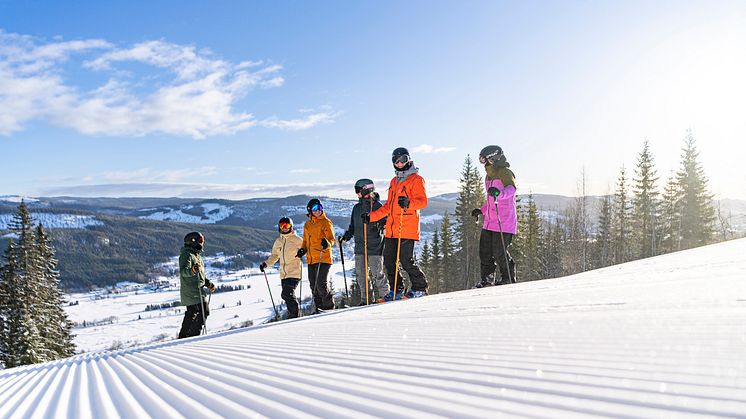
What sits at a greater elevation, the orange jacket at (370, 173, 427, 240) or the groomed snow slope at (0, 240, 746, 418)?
the orange jacket at (370, 173, 427, 240)

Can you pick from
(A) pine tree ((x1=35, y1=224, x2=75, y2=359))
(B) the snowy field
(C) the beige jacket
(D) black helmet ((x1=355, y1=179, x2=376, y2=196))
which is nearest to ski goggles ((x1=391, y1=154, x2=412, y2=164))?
(D) black helmet ((x1=355, y1=179, x2=376, y2=196))

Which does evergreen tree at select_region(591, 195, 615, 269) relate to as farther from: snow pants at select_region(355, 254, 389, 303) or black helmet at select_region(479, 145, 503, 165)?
snow pants at select_region(355, 254, 389, 303)

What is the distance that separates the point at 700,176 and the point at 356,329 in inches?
1536

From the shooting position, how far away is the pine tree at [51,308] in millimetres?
20578

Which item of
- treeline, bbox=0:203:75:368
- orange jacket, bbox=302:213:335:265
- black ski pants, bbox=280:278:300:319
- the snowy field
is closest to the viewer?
orange jacket, bbox=302:213:335:265

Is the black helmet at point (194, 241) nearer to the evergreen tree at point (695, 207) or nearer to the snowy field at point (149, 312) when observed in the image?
the evergreen tree at point (695, 207)

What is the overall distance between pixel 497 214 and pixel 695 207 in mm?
34366

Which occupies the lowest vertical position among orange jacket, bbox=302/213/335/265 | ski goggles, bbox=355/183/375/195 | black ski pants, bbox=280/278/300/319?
black ski pants, bbox=280/278/300/319

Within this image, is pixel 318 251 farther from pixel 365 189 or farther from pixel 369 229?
pixel 365 189

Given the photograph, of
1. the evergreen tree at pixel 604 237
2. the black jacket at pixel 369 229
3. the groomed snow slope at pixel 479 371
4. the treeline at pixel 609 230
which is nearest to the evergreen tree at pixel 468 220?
the treeline at pixel 609 230

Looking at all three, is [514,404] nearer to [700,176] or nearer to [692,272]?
[692,272]

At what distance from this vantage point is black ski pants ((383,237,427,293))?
21.2 ft

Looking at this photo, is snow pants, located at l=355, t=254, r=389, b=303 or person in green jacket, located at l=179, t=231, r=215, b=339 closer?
person in green jacket, located at l=179, t=231, r=215, b=339

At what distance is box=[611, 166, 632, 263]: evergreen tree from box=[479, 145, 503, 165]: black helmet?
116 ft
